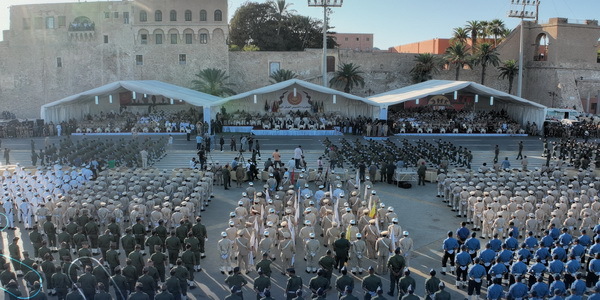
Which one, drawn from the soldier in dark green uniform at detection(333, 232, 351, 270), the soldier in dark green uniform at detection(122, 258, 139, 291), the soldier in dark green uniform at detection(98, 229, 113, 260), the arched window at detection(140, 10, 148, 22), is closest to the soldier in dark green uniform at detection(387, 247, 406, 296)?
the soldier in dark green uniform at detection(333, 232, 351, 270)

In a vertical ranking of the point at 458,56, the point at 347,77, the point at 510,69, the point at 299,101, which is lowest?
the point at 299,101

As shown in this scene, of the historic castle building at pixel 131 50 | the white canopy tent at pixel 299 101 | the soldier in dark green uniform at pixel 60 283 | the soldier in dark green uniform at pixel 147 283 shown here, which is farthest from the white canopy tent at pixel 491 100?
the soldier in dark green uniform at pixel 60 283

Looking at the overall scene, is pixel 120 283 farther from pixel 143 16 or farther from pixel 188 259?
pixel 143 16

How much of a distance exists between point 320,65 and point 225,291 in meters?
46.2

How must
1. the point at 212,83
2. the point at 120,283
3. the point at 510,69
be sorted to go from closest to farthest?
the point at 120,283 < the point at 212,83 < the point at 510,69

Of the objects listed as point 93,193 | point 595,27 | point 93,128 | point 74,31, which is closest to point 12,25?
point 74,31

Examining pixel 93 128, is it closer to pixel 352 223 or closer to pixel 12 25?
pixel 12 25

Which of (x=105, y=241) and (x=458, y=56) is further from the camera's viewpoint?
(x=458, y=56)

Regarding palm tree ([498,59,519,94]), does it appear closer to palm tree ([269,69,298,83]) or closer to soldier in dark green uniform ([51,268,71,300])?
palm tree ([269,69,298,83])

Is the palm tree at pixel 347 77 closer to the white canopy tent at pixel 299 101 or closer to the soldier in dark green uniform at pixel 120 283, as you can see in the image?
the white canopy tent at pixel 299 101

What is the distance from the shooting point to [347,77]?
54875 mm

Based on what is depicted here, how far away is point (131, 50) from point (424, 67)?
3048 cm

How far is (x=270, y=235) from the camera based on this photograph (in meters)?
13.7

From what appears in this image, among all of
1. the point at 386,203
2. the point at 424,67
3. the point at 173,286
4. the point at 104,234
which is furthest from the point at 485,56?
the point at 173,286
